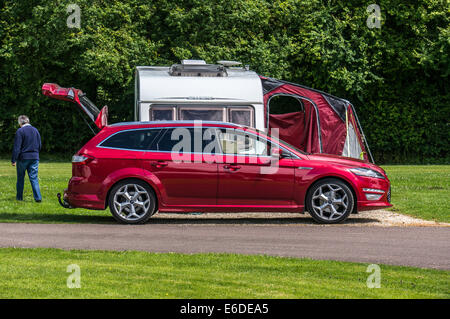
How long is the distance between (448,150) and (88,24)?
15.0m

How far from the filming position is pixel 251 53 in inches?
1174

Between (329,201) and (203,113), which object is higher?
(203,113)

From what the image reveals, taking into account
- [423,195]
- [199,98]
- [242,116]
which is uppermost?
[199,98]

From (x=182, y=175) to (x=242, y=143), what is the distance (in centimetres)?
112

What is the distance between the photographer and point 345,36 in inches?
1217

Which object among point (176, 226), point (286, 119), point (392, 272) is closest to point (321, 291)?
point (392, 272)

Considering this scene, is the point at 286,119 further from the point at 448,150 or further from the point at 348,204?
the point at 448,150

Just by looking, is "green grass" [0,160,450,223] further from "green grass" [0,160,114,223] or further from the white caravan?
the white caravan

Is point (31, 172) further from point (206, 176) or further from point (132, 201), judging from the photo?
point (206, 176)

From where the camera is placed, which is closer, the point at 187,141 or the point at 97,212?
the point at 187,141

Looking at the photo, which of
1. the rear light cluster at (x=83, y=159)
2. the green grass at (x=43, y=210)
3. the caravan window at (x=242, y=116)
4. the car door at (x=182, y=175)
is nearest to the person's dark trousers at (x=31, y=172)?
the green grass at (x=43, y=210)

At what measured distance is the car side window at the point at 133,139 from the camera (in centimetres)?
1301

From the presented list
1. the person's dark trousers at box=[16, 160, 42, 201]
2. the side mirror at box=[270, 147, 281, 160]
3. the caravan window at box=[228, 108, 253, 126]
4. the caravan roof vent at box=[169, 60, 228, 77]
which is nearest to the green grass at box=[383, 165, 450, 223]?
the side mirror at box=[270, 147, 281, 160]

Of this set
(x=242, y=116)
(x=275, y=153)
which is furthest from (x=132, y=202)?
(x=242, y=116)
